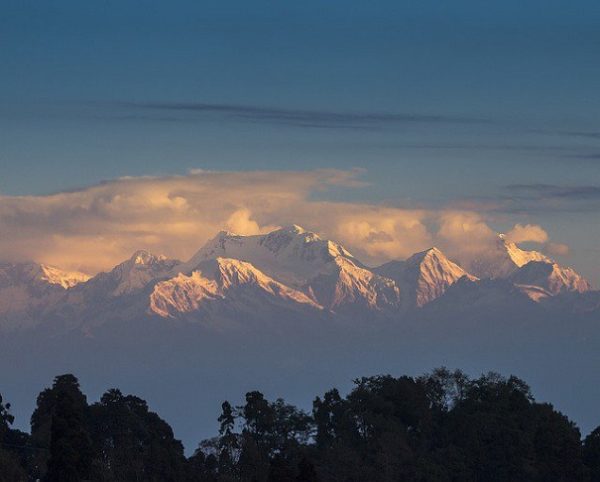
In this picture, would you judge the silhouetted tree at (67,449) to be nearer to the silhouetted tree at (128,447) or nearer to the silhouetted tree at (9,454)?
the silhouetted tree at (9,454)

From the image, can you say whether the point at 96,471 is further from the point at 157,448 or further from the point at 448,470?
the point at 448,470

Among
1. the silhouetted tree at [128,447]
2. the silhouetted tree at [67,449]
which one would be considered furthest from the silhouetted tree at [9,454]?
the silhouetted tree at [128,447]

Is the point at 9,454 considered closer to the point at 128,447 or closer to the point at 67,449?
the point at 67,449

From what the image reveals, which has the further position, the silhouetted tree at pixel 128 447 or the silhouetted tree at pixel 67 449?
the silhouetted tree at pixel 128 447

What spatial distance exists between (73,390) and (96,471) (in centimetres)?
2882

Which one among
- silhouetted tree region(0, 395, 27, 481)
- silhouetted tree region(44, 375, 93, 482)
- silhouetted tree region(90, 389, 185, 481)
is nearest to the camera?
silhouetted tree region(44, 375, 93, 482)

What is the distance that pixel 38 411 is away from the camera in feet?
655

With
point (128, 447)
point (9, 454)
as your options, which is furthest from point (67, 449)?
point (128, 447)

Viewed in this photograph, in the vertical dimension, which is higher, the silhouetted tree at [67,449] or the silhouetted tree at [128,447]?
the silhouetted tree at [128,447]

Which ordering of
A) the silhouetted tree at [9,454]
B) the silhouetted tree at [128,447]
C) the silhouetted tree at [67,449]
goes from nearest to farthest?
the silhouetted tree at [67,449], the silhouetted tree at [9,454], the silhouetted tree at [128,447]

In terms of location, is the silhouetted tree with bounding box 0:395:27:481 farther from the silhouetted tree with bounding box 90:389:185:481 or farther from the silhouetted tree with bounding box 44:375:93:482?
the silhouetted tree with bounding box 90:389:185:481

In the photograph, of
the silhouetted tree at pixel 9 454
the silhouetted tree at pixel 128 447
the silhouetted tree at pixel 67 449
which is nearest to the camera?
the silhouetted tree at pixel 67 449

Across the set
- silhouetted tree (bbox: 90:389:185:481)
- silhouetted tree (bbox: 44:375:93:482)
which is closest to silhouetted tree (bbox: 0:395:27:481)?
silhouetted tree (bbox: 44:375:93:482)

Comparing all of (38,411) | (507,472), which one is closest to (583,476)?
(507,472)
